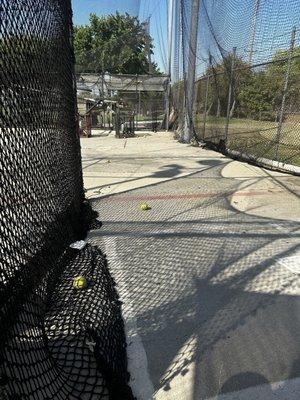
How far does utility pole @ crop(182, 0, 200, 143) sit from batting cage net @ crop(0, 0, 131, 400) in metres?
8.78

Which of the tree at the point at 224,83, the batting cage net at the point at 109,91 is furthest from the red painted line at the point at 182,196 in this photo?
the batting cage net at the point at 109,91

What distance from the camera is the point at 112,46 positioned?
1121 inches

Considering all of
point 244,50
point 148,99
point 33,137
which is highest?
point 244,50

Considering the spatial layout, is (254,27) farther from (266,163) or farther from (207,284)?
(207,284)

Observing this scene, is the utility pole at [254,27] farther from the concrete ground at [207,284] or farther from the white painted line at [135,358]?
the white painted line at [135,358]

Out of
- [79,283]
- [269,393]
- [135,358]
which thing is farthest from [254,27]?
[269,393]

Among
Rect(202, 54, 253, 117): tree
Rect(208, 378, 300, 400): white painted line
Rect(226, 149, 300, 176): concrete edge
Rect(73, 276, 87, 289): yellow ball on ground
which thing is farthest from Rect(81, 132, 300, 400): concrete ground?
Rect(202, 54, 253, 117): tree

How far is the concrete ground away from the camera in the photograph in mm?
2324

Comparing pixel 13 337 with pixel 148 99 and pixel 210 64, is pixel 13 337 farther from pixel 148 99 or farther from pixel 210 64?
pixel 148 99

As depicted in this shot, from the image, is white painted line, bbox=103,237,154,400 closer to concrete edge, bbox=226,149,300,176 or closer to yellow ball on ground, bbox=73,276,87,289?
yellow ball on ground, bbox=73,276,87,289

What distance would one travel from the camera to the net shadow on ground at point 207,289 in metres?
2.41

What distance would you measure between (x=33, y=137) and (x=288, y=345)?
2.35 metres

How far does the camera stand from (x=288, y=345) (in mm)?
2545

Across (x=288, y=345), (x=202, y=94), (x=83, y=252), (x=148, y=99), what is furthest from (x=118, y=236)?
(x=148, y=99)
